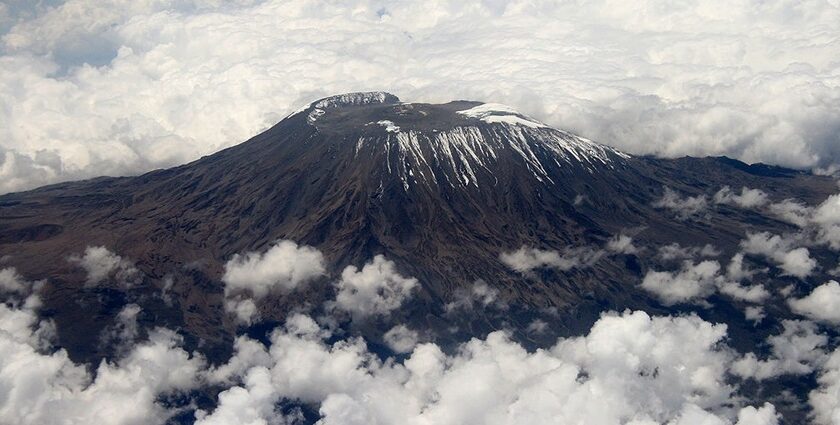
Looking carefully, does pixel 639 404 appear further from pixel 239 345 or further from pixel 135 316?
pixel 135 316

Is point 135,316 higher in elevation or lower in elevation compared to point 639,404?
lower

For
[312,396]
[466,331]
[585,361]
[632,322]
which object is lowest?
[312,396]

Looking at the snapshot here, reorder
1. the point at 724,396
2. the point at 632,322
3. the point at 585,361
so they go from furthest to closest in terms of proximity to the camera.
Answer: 1. the point at 724,396
2. the point at 585,361
3. the point at 632,322

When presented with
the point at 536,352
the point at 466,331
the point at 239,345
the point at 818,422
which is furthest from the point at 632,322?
the point at 239,345

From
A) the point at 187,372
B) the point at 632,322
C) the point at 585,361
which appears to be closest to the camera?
the point at 632,322

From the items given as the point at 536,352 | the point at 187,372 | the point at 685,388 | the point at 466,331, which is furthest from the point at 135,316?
the point at 685,388

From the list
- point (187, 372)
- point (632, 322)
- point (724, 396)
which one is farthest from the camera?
point (724, 396)

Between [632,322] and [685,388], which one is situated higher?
[632,322]

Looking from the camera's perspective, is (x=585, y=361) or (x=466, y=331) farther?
(x=466, y=331)

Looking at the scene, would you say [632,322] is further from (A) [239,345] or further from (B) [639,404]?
(A) [239,345]
